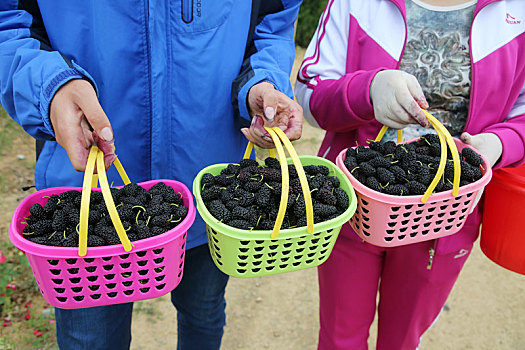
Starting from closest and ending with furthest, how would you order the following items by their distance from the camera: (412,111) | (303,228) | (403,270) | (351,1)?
(303,228), (412,111), (351,1), (403,270)

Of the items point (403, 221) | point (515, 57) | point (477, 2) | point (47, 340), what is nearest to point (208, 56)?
point (403, 221)

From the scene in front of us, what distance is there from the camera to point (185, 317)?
1719mm

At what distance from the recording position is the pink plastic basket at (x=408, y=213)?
1.25m

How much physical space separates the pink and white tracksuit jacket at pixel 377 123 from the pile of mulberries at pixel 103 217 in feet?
2.34

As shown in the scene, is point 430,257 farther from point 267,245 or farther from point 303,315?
point 303,315

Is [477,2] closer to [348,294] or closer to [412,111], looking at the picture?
[412,111]

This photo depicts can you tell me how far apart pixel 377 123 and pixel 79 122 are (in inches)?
40.7

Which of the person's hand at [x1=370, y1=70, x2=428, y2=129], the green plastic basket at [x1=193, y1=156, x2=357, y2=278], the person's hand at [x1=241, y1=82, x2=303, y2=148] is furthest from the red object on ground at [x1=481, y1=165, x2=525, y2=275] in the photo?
the person's hand at [x1=241, y1=82, x2=303, y2=148]

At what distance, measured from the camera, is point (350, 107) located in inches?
57.9

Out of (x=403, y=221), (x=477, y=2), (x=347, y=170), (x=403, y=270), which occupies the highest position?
(x=477, y=2)

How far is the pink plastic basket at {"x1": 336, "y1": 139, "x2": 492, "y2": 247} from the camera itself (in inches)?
49.1

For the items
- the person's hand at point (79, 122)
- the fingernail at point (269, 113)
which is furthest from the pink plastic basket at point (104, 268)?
the fingernail at point (269, 113)

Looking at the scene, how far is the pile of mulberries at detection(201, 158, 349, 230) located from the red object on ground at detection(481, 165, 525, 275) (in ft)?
→ 2.16

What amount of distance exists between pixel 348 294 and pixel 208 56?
1.05 meters
